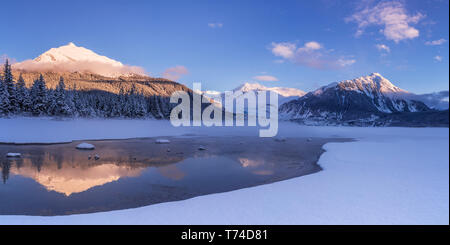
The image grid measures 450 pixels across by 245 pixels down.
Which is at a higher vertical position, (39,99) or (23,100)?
(39,99)

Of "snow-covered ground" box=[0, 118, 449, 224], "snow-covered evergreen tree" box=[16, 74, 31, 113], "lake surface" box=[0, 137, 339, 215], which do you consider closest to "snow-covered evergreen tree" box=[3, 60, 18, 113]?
"snow-covered evergreen tree" box=[16, 74, 31, 113]

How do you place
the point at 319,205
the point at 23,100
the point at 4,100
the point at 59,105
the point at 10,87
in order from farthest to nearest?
the point at 59,105 → the point at 23,100 → the point at 10,87 → the point at 4,100 → the point at 319,205

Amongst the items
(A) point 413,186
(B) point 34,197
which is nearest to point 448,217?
(A) point 413,186

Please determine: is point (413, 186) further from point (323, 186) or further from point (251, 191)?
point (251, 191)

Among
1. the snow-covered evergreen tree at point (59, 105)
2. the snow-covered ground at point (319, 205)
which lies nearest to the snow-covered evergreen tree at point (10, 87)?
the snow-covered evergreen tree at point (59, 105)

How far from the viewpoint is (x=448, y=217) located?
6.38 metres

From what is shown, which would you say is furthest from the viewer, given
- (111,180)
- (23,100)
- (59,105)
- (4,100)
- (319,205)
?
(59,105)

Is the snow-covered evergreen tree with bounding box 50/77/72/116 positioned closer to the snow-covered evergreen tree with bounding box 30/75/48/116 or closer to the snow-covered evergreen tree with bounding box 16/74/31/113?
the snow-covered evergreen tree with bounding box 30/75/48/116

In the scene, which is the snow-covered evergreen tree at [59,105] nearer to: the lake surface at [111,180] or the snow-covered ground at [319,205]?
the lake surface at [111,180]

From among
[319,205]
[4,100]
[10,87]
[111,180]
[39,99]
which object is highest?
[10,87]

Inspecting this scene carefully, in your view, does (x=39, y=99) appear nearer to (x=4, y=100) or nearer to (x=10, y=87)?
(x=10, y=87)

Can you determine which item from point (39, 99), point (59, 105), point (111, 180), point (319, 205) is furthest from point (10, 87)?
point (319, 205)
